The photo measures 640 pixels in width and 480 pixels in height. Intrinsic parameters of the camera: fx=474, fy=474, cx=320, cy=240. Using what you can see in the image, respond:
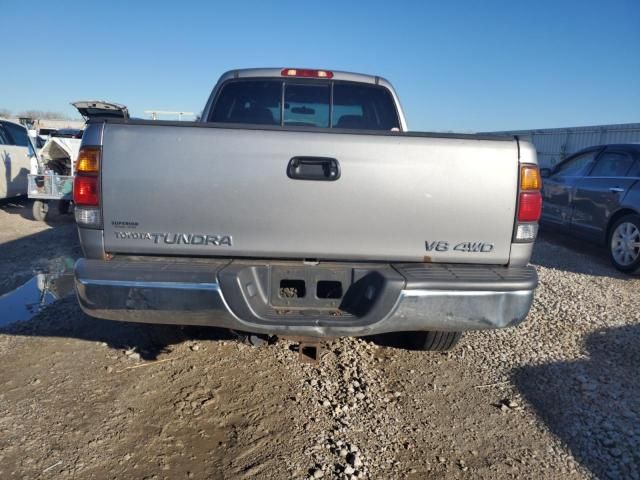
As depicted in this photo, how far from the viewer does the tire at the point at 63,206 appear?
32.0ft

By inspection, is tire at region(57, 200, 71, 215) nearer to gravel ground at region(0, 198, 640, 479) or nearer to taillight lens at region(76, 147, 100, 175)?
gravel ground at region(0, 198, 640, 479)

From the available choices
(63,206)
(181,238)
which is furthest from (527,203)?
(63,206)

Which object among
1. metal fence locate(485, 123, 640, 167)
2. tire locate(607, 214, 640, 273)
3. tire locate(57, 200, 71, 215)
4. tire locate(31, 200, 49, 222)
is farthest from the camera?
metal fence locate(485, 123, 640, 167)

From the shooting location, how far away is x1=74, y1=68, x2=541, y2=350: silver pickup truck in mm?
2467

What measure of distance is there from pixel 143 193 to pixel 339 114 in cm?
221

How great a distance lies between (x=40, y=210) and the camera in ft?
31.0

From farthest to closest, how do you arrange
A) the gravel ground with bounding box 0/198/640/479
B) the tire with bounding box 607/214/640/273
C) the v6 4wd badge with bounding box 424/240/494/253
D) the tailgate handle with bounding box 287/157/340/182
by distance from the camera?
1. the tire with bounding box 607/214/640/273
2. the v6 4wd badge with bounding box 424/240/494/253
3. the tailgate handle with bounding box 287/157/340/182
4. the gravel ground with bounding box 0/198/640/479

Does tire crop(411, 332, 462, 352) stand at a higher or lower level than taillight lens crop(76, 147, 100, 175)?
lower

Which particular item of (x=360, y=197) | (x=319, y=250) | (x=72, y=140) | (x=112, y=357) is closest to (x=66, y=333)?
(x=112, y=357)

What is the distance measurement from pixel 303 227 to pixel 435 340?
62.1 inches

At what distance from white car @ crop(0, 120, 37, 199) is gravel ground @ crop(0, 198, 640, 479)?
24.2 feet

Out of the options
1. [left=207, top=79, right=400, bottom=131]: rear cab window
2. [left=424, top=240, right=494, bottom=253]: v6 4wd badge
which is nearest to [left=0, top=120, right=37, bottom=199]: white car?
[left=207, top=79, right=400, bottom=131]: rear cab window

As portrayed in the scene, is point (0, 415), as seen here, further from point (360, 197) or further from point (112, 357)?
point (360, 197)

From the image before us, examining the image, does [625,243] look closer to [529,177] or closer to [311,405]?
[529,177]
